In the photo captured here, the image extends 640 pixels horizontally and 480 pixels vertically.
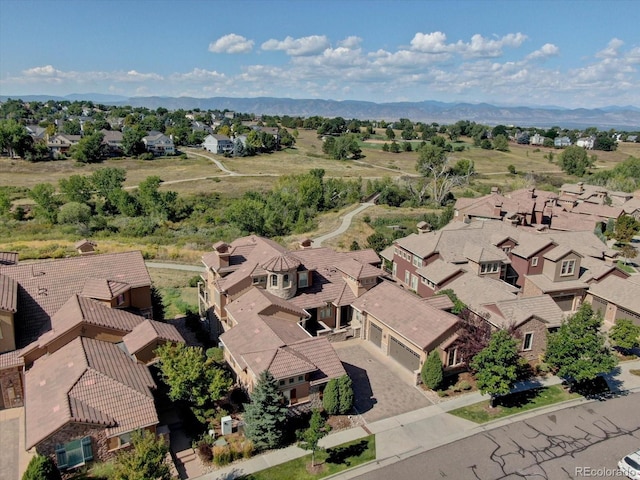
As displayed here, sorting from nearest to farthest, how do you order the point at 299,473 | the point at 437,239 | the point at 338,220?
the point at 299,473 → the point at 437,239 → the point at 338,220

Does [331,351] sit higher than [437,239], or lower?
lower

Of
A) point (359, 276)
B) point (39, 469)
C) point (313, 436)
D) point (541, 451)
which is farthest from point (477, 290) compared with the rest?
point (39, 469)

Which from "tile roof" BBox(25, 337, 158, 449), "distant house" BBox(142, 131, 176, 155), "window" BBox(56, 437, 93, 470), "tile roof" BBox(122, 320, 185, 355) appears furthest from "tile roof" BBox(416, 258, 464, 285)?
"distant house" BBox(142, 131, 176, 155)

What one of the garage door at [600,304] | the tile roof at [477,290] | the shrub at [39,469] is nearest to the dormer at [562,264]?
the garage door at [600,304]

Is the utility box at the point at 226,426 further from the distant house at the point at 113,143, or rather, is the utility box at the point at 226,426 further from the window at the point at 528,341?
the distant house at the point at 113,143

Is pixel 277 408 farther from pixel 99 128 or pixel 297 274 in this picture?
pixel 99 128

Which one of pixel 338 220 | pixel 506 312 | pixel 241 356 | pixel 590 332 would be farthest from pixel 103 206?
pixel 590 332

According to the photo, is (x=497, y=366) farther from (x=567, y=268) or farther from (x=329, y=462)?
(x=567, y=268)
